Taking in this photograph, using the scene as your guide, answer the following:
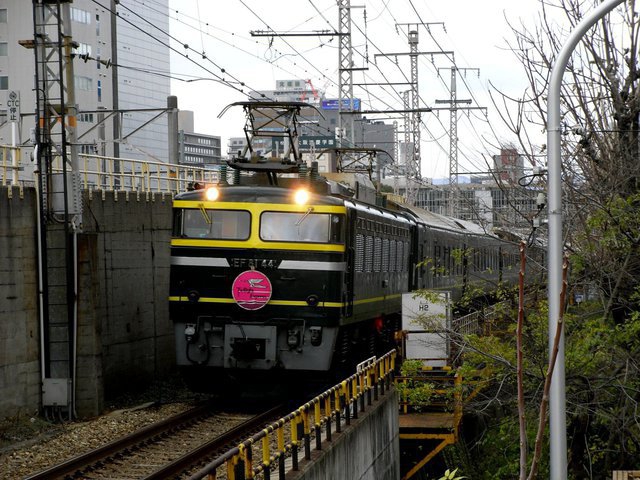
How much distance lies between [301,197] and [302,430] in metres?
4.96

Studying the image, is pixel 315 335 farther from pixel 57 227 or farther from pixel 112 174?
pixel 112 174

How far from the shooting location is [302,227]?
16672 millimetres

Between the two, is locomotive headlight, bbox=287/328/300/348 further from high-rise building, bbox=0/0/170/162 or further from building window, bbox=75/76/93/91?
building window, bbox=75/76/93/91

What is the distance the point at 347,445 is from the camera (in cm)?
1429

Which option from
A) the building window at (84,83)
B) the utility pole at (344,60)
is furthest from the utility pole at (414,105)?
the building window at (84,83)

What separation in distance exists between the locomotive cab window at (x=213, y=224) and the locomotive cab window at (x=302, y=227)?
305 mm

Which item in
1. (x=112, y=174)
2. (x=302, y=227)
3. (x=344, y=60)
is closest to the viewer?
(x=302, y=227)

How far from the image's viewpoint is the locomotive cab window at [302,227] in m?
16.6

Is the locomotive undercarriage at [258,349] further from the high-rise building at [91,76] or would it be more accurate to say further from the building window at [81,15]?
the building window at [81,15]

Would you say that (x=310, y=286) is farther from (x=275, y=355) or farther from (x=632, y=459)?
(x=632, y=459)

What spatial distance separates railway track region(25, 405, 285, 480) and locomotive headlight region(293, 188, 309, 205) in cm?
317

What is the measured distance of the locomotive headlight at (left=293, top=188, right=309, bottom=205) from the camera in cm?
1672

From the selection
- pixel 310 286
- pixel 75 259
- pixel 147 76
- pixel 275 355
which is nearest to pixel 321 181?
pixel 310 286

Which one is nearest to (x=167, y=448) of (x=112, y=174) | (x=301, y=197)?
(x=301, y=197)
